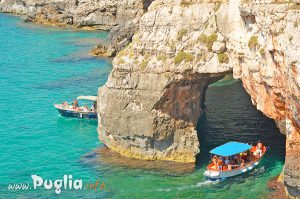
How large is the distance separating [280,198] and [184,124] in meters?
10.2

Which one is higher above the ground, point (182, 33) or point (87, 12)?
point (87, 12)

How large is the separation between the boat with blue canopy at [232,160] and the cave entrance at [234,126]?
4.87 feet

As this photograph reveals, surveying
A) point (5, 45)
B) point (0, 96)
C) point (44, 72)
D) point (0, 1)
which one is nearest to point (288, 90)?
point (0, 96)

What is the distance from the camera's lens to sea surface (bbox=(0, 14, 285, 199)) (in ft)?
136

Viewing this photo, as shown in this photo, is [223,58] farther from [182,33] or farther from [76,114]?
[76,114]

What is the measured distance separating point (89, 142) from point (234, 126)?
42.4ft

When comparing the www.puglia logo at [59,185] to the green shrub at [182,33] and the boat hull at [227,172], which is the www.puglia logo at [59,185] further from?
the green shrub at [182,33]

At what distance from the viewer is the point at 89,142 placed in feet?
171

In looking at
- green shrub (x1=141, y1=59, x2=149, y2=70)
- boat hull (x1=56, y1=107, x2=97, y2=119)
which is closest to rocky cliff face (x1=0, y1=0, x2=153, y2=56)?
boat hull (x1=56, y1=107, x2=97, y2=119)

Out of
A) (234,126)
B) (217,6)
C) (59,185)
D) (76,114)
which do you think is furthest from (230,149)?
(76,114)

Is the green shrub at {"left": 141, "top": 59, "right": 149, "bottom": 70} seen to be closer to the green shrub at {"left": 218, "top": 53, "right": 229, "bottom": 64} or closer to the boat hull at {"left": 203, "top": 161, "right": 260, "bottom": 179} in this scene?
the green shrub at {"left": 218, "top": 53, "right": 229, "bottom": 64}

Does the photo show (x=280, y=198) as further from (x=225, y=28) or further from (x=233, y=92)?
(x=233, y=92)

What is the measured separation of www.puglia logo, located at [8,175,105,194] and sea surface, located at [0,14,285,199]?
1.19ft

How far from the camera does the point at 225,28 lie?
3991 centimetres
